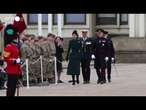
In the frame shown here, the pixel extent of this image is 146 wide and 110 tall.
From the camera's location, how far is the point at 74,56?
15.9 metres

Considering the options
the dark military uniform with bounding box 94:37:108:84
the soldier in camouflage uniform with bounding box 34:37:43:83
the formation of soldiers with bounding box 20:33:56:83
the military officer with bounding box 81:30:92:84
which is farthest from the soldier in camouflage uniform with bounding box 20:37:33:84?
the dark military uniform with bounding box 94:37:108:84

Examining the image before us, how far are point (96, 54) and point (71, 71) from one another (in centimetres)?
90

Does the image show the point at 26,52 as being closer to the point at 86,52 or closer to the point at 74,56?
the point at 74,56

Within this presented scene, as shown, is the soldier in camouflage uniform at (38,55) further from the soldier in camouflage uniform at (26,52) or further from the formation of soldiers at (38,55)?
the soldier in camouflage uniform at (26,52)

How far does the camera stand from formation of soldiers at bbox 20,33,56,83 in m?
15.1

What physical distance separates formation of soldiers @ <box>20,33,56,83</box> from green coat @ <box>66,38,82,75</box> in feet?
1.80

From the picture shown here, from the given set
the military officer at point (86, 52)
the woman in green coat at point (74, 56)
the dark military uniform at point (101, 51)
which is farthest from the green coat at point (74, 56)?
the dark military uniform at point (101, 51)

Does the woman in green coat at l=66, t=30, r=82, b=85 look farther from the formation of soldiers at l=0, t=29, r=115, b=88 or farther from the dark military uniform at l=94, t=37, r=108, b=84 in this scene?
the dark military uniform at l=94, t=37, r=108, b=84

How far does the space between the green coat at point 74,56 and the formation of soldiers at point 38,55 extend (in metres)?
0.55

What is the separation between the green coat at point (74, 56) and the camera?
15.7 meters

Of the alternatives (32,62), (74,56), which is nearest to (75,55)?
(74,56)

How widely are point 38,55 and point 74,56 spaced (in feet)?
3.49
